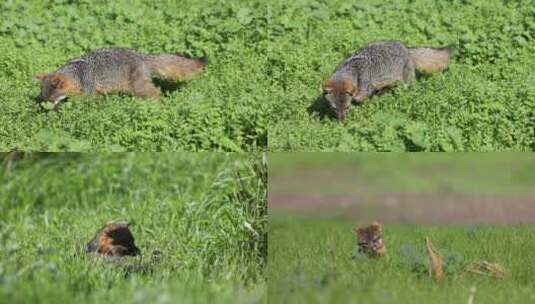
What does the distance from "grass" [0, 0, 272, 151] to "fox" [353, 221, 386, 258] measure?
2.22m

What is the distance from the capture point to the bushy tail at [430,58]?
9.65m

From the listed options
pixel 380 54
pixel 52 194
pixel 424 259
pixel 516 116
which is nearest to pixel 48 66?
pixel 52 194

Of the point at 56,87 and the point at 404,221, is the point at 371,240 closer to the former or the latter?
the point at 404,221

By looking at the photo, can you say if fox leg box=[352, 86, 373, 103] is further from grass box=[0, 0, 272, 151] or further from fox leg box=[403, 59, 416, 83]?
grass box=[0, 0, 272, 151]

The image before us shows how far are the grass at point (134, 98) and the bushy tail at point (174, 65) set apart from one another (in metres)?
0.09

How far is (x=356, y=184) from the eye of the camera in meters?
6.59

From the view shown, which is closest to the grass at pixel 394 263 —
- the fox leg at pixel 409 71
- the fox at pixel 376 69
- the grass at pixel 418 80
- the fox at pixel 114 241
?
the fox at pixel 114 241

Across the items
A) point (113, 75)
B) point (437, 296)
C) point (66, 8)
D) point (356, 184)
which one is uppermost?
point (66, 8)

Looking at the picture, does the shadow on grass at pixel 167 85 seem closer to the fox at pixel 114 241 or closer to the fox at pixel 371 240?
A: the fox at pixel 114 241

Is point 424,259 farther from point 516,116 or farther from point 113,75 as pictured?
point 113,75

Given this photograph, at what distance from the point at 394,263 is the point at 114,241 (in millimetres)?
1959

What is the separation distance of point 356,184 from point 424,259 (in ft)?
2.15

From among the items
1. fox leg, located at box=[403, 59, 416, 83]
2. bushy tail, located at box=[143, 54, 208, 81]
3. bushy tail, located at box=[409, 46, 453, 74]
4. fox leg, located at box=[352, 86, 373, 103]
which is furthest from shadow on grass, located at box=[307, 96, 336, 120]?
bushy tail, located at box=[143, 54, 208, 81]

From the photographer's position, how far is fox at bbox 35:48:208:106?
9.27m
